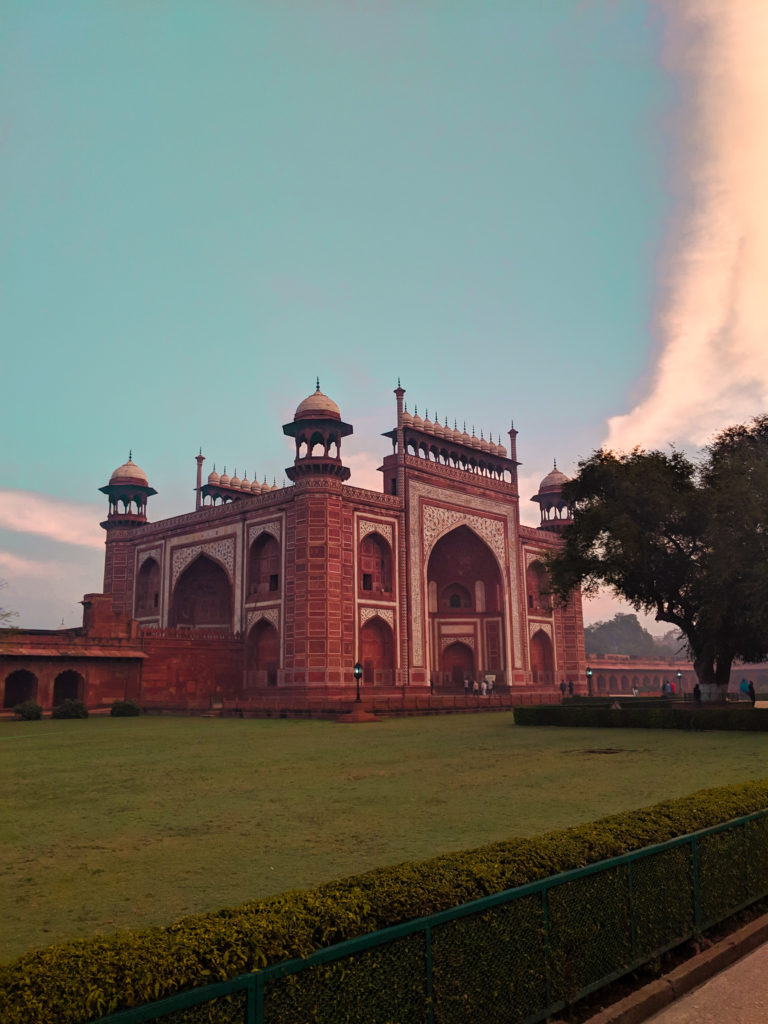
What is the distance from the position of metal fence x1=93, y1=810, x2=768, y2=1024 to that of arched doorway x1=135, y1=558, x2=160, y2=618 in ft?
145

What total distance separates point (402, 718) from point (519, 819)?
841 inches

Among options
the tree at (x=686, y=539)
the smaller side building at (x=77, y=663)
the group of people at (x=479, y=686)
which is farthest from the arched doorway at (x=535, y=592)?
the smaller side building at (x=77, y=663)

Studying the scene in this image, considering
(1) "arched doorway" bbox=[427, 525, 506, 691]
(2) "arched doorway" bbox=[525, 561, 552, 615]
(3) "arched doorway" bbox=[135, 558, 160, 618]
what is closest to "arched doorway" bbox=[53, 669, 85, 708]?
(3) "arched doorway" bbox=[135, 558, 160, 618]

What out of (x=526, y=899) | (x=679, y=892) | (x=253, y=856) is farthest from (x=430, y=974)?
(x=253, y=856)

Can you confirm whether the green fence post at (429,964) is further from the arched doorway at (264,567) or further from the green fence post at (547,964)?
the arched doorway at (264,567)

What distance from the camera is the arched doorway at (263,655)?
39.3 metres

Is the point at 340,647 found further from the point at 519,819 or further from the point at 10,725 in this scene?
the point at 519,819

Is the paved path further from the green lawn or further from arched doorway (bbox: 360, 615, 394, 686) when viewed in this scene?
arched doorway (bbox: 360, 615, 394, 686)

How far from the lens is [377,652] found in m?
40.0

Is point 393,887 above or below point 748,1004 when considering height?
above

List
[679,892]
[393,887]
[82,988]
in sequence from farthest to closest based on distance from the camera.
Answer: [679,892]
[393,887]
[82,988]

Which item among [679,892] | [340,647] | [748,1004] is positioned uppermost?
[340,647]

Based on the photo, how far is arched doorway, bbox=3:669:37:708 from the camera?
34.2m

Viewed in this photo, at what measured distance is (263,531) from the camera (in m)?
40.9
